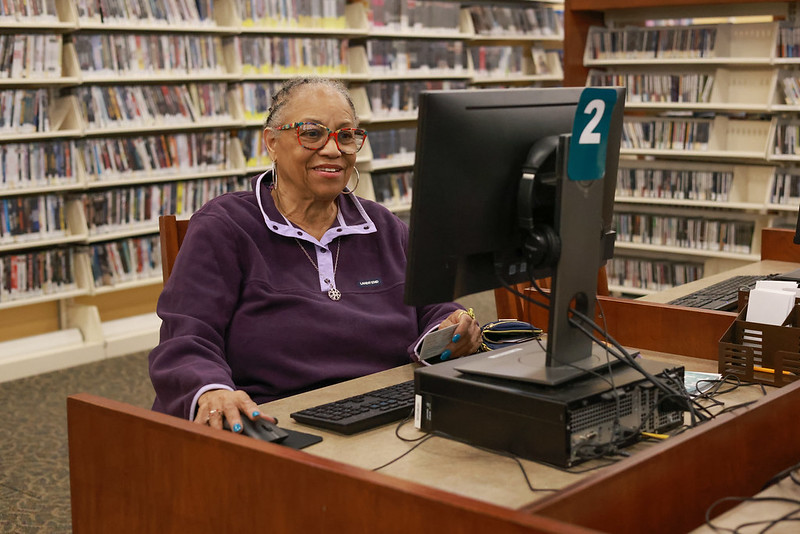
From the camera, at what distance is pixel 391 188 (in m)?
6.50

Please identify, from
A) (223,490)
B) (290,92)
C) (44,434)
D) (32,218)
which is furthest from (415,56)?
(223,490)

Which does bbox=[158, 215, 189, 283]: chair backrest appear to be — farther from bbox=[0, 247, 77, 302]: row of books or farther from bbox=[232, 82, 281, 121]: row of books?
bbox=[232, 82, 281, 121]: row of books

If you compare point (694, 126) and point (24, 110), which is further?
point (694, 126)

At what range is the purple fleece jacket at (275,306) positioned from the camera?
71.7 inches

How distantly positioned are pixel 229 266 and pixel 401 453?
2.06 feet

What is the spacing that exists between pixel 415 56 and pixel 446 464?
17.8 feet

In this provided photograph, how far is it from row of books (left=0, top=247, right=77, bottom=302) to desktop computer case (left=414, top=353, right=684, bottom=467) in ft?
12.3

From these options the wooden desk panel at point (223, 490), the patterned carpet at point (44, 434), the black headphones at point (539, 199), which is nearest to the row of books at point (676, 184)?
the patterned carpet at point (44, 434)

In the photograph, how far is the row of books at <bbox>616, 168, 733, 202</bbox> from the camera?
574 centimetres

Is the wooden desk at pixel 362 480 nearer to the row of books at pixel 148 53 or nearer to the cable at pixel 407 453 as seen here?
the cable at pixel 407 453

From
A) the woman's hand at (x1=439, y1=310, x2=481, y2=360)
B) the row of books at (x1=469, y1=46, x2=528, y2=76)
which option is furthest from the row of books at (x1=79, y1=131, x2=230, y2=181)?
the woman's hand at (x1=439, y1=310, x2=481, y2=360)

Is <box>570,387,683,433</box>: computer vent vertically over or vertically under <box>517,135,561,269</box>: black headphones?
under

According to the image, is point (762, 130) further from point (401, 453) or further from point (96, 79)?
point (401, 453)

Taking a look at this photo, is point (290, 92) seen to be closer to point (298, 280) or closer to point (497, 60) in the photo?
point (298, 280)
